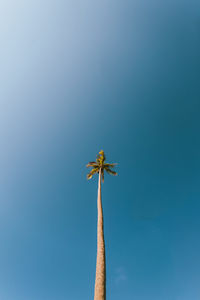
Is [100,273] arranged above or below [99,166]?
below

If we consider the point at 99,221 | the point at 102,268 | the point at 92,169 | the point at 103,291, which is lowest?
the point at 103,291

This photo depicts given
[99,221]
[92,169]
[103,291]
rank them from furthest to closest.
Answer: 1. [92,169]
2. [99,221]
3. [103,291]

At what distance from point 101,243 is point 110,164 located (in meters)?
10.6

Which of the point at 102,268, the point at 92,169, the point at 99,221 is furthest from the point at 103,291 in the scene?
the point at 92,169

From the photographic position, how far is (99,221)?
12.4 m

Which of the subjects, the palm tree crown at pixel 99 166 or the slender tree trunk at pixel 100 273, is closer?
the slender tree trunk at pixel 100 273

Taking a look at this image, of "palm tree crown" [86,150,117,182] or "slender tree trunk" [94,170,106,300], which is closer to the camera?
"slender tree trunk" [94,170,106,300]

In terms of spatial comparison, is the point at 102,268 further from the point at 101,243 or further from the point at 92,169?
the point at 92,169

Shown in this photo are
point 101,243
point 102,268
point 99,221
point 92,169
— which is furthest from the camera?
point 92,169

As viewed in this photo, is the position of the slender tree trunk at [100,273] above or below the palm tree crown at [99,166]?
below

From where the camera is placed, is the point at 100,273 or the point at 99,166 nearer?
the point at 100,273

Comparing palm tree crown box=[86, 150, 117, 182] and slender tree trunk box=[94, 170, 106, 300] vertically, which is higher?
palm tree crown box=[86, 150, 117, 182]

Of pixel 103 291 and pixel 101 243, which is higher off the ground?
pixel 101 243

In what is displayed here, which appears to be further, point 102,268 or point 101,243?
point 101,243
